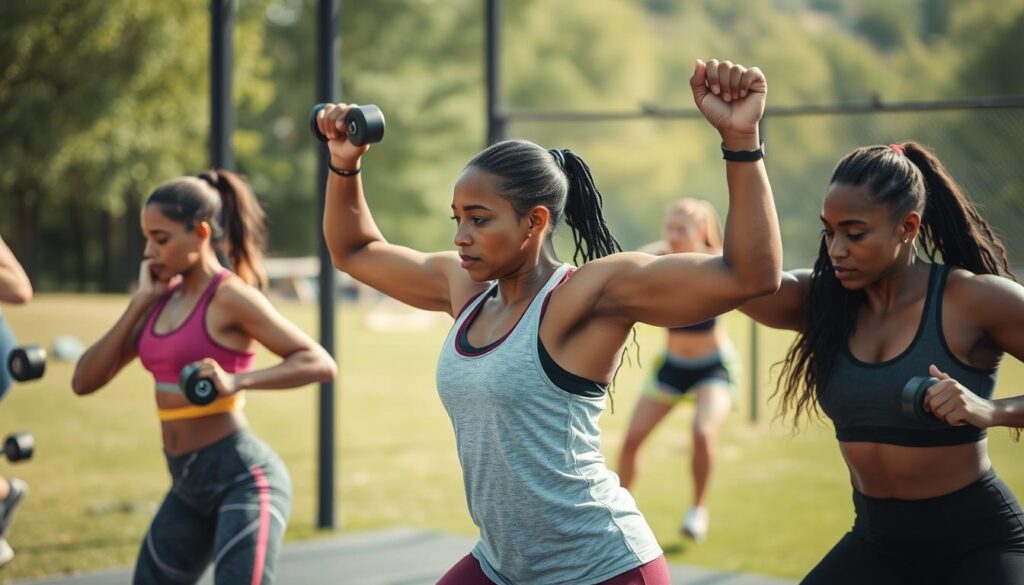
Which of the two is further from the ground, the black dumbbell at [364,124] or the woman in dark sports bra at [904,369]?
the black dumbbell at [364,124]

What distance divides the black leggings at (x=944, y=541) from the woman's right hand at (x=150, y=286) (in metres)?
2.13

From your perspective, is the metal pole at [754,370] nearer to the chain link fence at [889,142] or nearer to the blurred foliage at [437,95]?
the chain link fence at [889,142]

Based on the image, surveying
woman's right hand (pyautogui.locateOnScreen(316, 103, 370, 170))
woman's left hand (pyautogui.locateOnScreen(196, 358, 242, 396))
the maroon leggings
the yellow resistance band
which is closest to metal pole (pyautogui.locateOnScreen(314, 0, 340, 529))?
the yellow resistance band

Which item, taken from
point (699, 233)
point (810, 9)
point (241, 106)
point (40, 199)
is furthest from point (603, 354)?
point (810, 9)

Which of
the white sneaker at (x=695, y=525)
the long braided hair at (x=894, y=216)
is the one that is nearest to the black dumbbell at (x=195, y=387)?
the long braided hair at (x=894, y=216)

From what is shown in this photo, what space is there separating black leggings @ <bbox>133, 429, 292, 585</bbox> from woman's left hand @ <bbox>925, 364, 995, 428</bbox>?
6.28 feet

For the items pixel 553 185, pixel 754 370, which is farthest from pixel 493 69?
pixel 754 370

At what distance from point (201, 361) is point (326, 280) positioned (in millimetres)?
2887

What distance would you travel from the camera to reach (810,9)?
122 ft

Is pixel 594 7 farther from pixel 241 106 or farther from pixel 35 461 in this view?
pixel 35 461

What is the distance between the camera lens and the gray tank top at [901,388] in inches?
105

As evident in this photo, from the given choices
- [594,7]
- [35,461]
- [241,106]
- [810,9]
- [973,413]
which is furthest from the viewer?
[810,9]

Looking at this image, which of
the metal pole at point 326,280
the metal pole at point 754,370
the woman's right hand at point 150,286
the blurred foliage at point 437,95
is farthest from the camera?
the blurred foliage at point 437,95

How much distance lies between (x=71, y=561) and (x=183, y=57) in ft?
28.4
